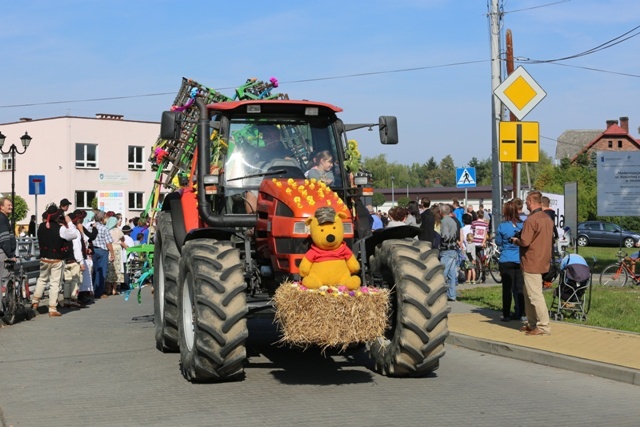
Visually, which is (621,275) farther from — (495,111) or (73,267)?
(73,267)

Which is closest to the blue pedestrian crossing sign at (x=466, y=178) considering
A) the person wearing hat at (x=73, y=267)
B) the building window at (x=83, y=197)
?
the person wearing hat at (x=73, y=267)

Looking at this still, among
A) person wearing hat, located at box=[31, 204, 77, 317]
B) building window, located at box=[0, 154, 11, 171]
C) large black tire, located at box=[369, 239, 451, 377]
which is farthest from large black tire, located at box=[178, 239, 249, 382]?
building window, located at box=[0, 154, 11, 171]

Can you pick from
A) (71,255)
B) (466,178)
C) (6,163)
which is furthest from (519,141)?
(6,163)

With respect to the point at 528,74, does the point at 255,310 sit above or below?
below

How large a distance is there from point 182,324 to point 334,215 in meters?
2.22

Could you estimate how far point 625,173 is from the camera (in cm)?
2558

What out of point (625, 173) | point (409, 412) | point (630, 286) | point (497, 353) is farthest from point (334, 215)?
point (625, 173)

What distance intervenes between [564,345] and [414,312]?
3.48 meters

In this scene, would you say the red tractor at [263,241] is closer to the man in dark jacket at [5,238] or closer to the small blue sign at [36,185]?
the man in dark jacket at [5,238]

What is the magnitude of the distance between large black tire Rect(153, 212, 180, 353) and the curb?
382cm

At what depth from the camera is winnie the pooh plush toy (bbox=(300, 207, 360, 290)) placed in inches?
378

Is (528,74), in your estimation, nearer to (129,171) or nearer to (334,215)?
(334,215)

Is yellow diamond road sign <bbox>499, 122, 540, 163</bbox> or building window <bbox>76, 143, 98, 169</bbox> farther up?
building window <bbox>76, 143, 98, 169</bbox>

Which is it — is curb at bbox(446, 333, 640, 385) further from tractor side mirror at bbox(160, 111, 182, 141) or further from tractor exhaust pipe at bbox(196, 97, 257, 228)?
tractor side mirror at bbox(160, 111, 182, 141)
